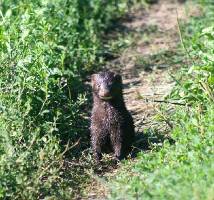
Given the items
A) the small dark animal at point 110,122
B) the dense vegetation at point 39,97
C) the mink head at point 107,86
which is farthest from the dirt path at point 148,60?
the mink head at point 107,86

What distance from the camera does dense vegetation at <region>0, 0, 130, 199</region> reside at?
6.14m

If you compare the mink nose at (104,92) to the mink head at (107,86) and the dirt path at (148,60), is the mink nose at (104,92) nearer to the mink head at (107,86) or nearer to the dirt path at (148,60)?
the mink head at (107,86)

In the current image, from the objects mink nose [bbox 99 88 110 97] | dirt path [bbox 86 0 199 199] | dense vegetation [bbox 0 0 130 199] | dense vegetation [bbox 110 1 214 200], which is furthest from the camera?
dirt path [bbox 86 0 199 199]

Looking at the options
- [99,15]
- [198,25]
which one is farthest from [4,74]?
[99,15]

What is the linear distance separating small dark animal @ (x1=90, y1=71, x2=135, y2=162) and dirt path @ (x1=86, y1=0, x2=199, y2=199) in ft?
2.11

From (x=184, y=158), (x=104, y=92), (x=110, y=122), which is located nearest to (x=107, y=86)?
(x=104, y=92)

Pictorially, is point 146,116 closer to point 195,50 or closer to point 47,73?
point 195,50

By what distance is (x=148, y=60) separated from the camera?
34.9ft

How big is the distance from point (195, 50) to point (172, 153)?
7.43 feet

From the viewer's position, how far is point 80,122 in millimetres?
8016

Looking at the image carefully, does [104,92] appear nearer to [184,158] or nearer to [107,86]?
[107,86]

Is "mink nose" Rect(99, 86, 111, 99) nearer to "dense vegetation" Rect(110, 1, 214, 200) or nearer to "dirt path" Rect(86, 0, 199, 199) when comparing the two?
"dense vegetation" Rect(110, 1, 214, 200)

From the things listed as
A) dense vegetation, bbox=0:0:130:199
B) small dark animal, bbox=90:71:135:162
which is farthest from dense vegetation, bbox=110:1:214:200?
dense vegetation, bbox=0:0:130:199

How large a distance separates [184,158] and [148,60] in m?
4.56
